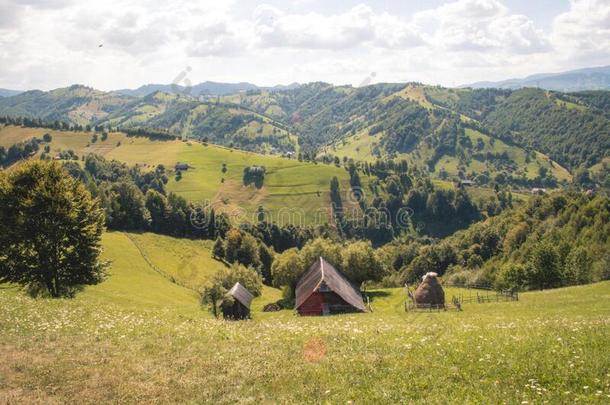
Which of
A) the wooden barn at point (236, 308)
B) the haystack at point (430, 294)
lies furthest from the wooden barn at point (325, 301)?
the haystack at point (430, 294)

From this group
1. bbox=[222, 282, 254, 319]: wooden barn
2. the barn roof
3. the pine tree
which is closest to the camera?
bbox=[222, 282, 254, 319]: wooden barn

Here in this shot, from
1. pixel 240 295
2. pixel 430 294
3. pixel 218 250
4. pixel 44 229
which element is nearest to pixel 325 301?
pixel 240 295

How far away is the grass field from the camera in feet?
47.9

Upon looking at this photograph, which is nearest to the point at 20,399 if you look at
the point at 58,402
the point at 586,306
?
the point at 58,402

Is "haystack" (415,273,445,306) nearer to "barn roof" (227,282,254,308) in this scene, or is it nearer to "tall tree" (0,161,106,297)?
"barn roof" (227,282,254,308)

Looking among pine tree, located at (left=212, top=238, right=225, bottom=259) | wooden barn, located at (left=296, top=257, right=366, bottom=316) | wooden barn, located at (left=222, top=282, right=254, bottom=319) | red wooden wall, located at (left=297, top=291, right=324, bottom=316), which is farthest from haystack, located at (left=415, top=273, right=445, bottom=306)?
pine tree, located at (left=212, top=238, right=225, bottom=259)

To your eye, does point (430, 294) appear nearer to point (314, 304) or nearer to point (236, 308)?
point (314, 304)

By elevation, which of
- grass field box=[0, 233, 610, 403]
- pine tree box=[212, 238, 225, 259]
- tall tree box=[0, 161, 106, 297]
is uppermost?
tall tree box=[0, 161, 106, 297]

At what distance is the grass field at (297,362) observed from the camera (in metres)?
14.6

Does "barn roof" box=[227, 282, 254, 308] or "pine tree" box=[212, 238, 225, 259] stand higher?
"barn roof" box=[227, 282, 254, 308]

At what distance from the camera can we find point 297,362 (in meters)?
17.7

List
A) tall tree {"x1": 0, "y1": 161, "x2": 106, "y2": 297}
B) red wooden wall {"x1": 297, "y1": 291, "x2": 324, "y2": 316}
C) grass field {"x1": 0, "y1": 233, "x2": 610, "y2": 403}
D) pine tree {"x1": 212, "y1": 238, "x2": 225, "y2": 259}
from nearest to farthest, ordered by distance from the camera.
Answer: grass field {"x1": 0, "y1": 233, "x2": 610, "y2": 403} < tall tree {"x1": 0, "y1": 161, "x2": 106, "y2": 297} < red wooden wall {"x1": 297, "y1": 291, "x2": 324, "y2": 316} < pine tree {"x1": 212, "y1": 238, "x2": 225, "y2": 259}

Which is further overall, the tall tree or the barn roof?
the barn roof

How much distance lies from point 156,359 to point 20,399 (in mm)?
4968
